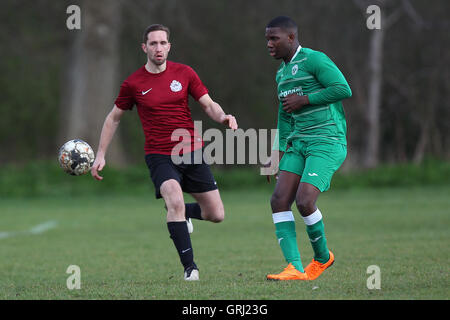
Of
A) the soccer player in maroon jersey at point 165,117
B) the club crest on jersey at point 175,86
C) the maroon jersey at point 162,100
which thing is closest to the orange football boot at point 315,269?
the soccer player in maroon jersey at point 165,117

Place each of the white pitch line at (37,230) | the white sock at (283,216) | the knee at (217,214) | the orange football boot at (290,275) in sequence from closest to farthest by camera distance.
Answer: the orange football boot at (290,275) < the white sock at (283,216) < the knee at (217,214) < the white pitch line at (37,230)

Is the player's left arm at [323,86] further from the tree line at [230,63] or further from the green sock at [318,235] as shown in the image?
the tree line at [230,63]

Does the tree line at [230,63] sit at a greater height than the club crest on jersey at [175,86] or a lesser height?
greater

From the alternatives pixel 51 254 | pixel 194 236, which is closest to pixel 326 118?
pixel 51 254

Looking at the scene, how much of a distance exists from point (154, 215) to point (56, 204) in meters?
4.74

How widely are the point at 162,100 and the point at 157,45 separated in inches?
21.4

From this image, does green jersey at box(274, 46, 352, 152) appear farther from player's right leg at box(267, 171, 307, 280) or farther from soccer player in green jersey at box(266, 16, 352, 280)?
player's right leg at box(267, 171, 307, 280)

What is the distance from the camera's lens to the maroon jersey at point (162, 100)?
761cm

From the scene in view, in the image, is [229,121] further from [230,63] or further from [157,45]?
[230,63]

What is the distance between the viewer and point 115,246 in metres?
11.8

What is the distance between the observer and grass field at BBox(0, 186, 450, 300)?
6.38 metres

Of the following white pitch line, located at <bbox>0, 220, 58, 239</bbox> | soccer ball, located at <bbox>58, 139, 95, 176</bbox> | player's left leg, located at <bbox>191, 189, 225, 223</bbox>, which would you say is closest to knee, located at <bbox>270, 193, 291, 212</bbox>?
player's left leg, located at <bbox>191, 189, 225, 223</bbox>

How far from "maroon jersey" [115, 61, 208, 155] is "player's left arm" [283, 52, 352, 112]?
47.4 inches

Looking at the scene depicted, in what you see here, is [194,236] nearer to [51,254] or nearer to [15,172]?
[51,254]
